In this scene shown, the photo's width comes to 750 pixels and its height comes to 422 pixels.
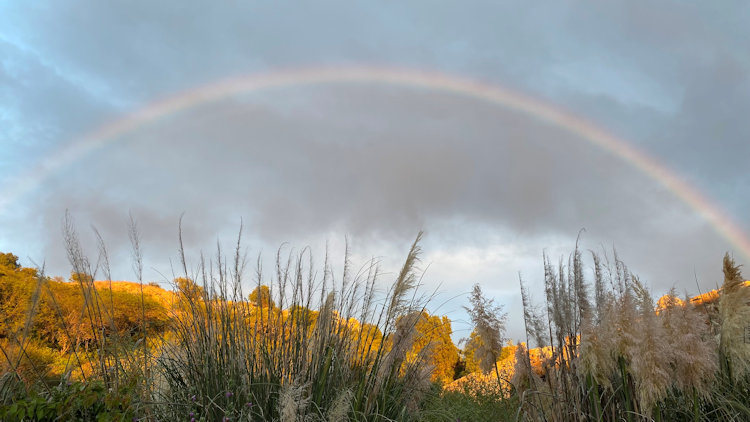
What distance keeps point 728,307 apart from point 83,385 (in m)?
4.83

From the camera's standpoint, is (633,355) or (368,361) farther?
(368,361)

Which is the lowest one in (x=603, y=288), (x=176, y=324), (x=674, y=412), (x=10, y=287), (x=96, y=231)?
(x=674, y=412)

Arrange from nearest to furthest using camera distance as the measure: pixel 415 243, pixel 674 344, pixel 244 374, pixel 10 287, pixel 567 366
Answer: pixel 674 344, pixel 244 374, pixel 415 243, pixel 567 366, pixel 10 287

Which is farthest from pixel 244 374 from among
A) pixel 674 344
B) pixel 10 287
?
pixel 10 287

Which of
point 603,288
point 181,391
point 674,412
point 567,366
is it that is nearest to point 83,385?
point 181,391

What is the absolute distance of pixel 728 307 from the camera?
3877 millimetres

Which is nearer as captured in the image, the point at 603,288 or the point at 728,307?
the point at 728,307

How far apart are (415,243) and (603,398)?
1.92 meters

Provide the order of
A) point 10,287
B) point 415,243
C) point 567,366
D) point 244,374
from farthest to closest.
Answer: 1. point 10,287
2. point 567,366
3. point 415,243
4. point 244,374

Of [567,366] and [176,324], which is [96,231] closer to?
[176,324]

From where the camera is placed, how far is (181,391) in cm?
411

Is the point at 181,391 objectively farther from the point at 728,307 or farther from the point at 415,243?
the point at 728,307

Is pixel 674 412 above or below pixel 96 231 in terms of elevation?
below

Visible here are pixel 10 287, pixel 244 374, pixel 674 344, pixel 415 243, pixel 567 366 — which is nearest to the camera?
pixel 674 344
